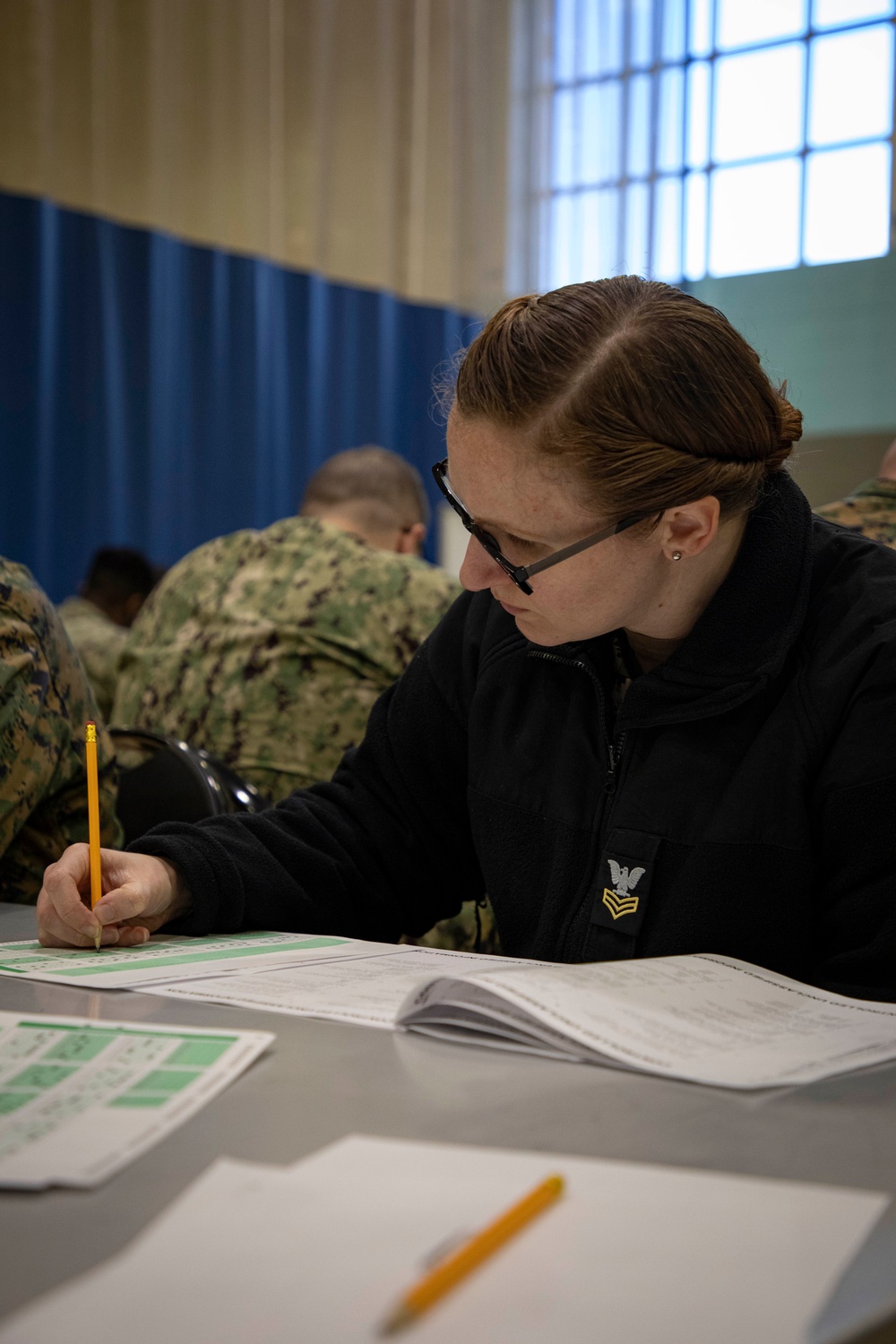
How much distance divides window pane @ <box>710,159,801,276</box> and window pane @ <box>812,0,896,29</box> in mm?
437

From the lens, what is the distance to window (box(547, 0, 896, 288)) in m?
4.18

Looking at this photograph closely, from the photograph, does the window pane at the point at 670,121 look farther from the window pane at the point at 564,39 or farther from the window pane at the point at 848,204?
the window pane at the point at 848,204

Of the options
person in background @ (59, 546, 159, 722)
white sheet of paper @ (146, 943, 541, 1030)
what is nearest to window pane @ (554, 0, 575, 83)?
person in background @ (59, 546, 159, 722)

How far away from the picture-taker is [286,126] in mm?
4973

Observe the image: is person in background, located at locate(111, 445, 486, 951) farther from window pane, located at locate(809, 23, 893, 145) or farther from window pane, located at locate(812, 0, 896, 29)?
window pane, located at locate(812, 0, 896, 29)

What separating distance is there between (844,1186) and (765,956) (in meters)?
0.50

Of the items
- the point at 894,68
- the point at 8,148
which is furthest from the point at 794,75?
the point at 8,148

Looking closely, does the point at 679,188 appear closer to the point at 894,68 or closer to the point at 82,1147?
the point at 894,68

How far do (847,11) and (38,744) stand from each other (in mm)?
3999

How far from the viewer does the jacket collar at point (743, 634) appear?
108 cm

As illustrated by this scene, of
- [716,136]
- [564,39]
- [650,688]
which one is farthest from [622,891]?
[564,39]

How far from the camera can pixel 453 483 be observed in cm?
116

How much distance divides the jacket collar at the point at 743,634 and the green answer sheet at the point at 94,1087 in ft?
1.61

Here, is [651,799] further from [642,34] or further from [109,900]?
[642,34]
